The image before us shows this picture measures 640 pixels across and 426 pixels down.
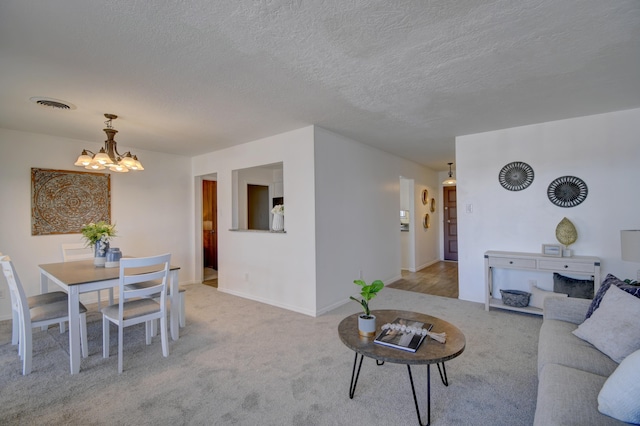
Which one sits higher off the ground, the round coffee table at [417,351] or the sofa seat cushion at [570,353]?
the round coffee table at [417,351]

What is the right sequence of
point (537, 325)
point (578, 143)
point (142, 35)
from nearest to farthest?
point (142, 35), point (537, 325), point (578, 143)

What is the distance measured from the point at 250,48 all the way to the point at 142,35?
2.08 ft

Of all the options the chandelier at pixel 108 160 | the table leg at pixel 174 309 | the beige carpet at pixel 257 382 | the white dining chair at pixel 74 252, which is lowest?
the beige carpet at pixel 257 382

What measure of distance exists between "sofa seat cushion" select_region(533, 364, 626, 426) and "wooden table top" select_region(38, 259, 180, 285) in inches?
115

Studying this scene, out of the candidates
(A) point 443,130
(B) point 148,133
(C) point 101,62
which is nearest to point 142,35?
(C) point 101,62

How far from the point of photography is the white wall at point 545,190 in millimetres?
3301

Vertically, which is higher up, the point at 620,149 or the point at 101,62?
the point at 101,62

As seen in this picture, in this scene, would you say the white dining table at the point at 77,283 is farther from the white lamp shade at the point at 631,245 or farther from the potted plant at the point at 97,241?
the white lamp shade at the point at 631,245

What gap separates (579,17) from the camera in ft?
5.54

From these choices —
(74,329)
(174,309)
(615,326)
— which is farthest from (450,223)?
(74,329)

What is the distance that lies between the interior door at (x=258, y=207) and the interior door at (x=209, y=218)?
0.78 m

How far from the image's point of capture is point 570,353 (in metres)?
1.72

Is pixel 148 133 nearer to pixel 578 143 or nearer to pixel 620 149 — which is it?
pixel 578 143

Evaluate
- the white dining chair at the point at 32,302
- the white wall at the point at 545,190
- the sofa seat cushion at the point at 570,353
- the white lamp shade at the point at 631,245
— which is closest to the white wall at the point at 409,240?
the white wall at the point at 545,190
